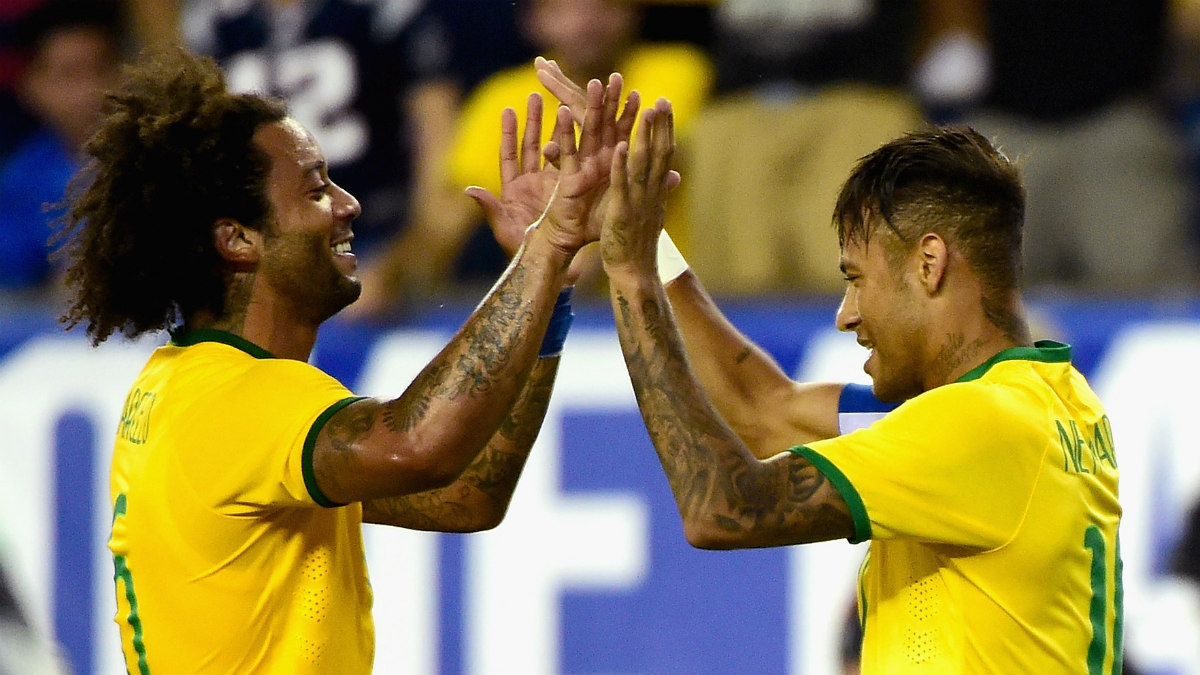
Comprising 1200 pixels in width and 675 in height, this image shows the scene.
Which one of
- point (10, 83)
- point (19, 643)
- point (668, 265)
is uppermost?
point (10, 83)

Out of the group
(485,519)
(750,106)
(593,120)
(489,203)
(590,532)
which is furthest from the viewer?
(750,106)

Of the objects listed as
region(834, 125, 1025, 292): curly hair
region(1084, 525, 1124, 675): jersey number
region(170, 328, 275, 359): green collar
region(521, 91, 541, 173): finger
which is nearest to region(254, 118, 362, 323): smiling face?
region(170, 328, 275, 359): green collar

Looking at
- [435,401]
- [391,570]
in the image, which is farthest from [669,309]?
[391,570]

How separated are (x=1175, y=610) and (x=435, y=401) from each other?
343 centimetres

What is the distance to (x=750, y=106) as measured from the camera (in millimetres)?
6199

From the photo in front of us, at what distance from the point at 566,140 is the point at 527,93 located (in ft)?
10.5

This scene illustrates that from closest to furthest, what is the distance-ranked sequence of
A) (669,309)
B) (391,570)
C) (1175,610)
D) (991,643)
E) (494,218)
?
(991,643), (669,309), (494,218), (1175,610), (391,570)

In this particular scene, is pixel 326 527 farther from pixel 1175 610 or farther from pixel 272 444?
pixel 1175 610

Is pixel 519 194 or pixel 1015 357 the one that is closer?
pixel 1015 357

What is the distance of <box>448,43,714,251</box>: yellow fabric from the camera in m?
6.11

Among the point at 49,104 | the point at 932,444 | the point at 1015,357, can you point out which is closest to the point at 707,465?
the point at 932,444

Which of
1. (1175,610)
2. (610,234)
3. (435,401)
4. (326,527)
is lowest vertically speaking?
(1175,610)

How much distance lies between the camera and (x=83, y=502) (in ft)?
19.5

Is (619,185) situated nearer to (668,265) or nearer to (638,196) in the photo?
(638,196)
